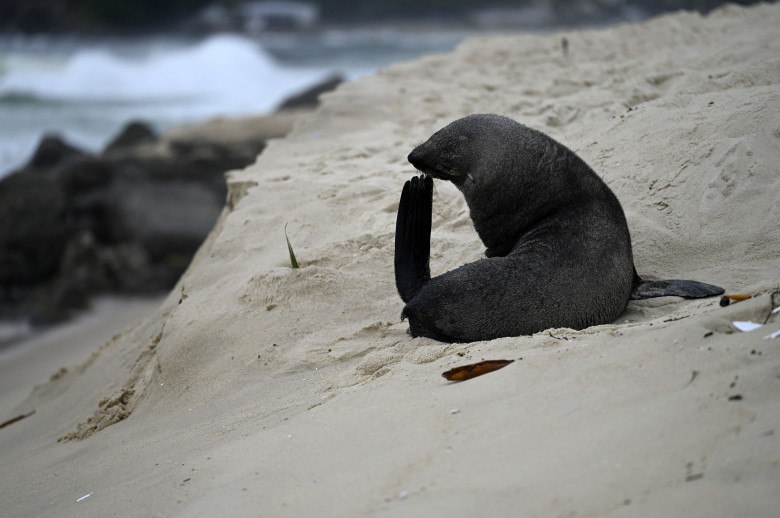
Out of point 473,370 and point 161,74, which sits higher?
point 161,74

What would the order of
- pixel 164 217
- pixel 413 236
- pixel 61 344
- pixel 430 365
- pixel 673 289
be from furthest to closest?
pixel 164 217, pixel 61 344, pixel 413 236, pixel 673 289, pixel 430 365

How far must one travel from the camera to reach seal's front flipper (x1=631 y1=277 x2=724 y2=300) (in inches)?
129

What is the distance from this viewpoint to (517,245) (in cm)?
347

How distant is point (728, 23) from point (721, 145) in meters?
5.83

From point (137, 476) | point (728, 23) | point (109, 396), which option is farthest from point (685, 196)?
point (728, 23)

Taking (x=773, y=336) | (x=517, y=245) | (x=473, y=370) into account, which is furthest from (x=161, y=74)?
(x=773, y=336)

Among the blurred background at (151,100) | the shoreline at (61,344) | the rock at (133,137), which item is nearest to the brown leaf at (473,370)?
the blurred background at (151,100)

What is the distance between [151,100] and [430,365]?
79.2 ft

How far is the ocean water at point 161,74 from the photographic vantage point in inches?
848

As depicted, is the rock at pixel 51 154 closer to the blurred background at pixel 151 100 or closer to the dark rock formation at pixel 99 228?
the blurred background at pixel 151 100

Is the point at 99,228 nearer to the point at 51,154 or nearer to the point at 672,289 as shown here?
the point at 51,154

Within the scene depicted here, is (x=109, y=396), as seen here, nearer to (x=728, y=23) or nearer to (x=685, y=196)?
(x=685, y=196)

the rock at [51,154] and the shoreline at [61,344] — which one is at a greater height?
the rock at [51,154]

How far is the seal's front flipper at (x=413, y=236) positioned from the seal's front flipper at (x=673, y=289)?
939 mm
